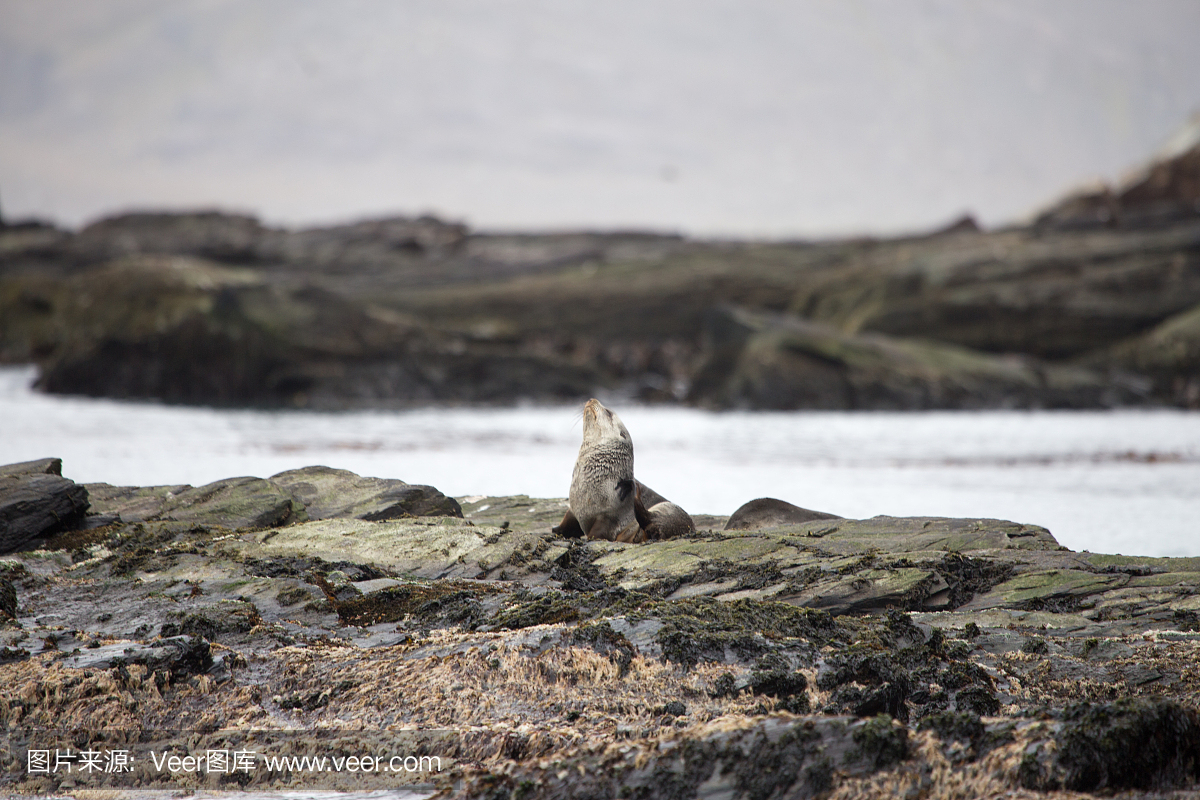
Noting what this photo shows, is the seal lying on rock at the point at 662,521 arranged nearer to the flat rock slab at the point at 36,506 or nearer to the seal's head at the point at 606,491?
the seal's head at the point at 606,491

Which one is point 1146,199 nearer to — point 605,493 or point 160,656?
point 605,493

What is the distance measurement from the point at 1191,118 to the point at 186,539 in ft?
170

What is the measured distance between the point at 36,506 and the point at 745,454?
35.3 ft

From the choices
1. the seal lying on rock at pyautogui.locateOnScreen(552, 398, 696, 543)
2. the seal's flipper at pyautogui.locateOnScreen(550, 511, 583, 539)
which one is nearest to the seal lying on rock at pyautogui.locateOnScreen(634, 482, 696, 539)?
the seal lying on rock at pyautogui.locateOnScreen(552, 398, 696, 543)

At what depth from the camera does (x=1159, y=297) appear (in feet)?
95.7

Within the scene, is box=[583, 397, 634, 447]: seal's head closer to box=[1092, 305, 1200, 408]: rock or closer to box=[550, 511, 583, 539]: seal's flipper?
box=[550, 511, 583, 539]: seal's flipper

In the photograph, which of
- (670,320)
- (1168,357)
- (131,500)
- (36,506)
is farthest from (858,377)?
(36,506)

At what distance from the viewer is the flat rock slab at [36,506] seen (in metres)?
7.05

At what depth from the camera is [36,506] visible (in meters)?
7.28

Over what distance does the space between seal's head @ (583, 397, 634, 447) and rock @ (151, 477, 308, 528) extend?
8.00 ft

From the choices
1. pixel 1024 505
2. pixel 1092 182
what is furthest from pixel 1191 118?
pixel 1024 505

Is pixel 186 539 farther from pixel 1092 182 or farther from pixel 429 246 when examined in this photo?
pixel 1092 182

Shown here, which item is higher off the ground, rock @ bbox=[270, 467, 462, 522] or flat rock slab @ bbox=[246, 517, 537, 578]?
rock @ bbox=[270, 467, 462, 522]

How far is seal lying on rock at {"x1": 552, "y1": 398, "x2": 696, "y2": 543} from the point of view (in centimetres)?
751
